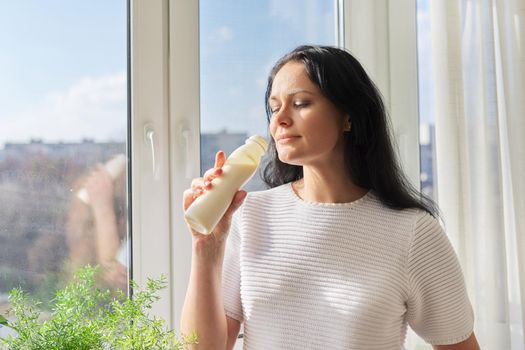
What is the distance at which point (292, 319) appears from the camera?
1111 mm

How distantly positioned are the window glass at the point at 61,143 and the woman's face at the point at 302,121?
57 cm

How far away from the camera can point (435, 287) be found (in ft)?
3.65

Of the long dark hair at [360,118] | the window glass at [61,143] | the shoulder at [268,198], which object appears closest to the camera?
the long dark hair at [360,118]

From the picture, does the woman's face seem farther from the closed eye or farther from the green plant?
the green plant

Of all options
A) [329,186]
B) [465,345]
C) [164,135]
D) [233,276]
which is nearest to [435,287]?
[465,345]

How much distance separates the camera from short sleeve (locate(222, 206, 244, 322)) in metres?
1.17

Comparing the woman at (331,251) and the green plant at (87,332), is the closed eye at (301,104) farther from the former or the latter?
the green plant at (87,332)

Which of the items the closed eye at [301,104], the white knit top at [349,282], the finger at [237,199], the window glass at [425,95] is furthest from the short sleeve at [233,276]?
the window glass at [425,95]

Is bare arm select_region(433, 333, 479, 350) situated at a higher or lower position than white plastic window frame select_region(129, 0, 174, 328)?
lower

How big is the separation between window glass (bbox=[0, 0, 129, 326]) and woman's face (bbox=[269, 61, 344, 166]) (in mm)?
569

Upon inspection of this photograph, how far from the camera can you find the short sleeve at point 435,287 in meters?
1.11

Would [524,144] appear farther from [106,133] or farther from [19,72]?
[19,72]

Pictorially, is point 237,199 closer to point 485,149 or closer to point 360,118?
point 360,118

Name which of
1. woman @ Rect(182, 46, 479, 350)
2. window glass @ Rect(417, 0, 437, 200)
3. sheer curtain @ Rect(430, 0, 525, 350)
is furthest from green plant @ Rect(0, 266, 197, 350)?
window glass @ Rect(417, 0, 437, 200)
